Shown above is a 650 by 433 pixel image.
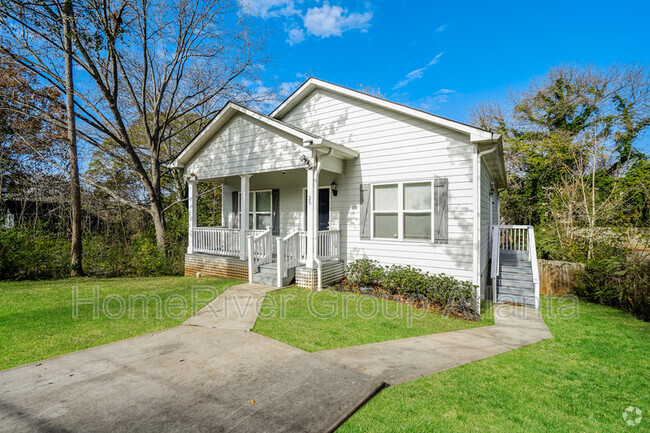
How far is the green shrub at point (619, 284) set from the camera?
6906 mm

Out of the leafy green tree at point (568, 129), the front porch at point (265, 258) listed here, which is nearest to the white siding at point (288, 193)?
the front porch at point (265, 258)

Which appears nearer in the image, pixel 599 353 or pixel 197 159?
pixel 599 353

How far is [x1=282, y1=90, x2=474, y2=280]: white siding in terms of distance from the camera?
7.15 metres

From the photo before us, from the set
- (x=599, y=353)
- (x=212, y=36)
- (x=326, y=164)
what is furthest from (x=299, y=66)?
(x=599, y=353)

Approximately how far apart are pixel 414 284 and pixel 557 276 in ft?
17.8

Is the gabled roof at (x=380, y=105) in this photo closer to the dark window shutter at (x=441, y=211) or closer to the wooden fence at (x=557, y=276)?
the dark window shutter at (x=441, y=211)

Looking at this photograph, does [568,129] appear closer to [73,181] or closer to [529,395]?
[529,395]

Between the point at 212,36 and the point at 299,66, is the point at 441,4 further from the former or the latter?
the point at 212,36

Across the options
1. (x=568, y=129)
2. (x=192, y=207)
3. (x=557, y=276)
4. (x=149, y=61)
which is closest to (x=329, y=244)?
(x=192, y=207)

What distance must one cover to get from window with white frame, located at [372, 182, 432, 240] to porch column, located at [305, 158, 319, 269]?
1670 mm

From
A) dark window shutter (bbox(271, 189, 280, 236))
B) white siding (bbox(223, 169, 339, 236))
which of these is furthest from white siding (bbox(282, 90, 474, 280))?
dark window shutter (bbox(271, 189, 280, 236))

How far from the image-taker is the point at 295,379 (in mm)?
3344

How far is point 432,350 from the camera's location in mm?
4430

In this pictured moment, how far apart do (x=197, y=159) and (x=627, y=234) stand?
12.5m
